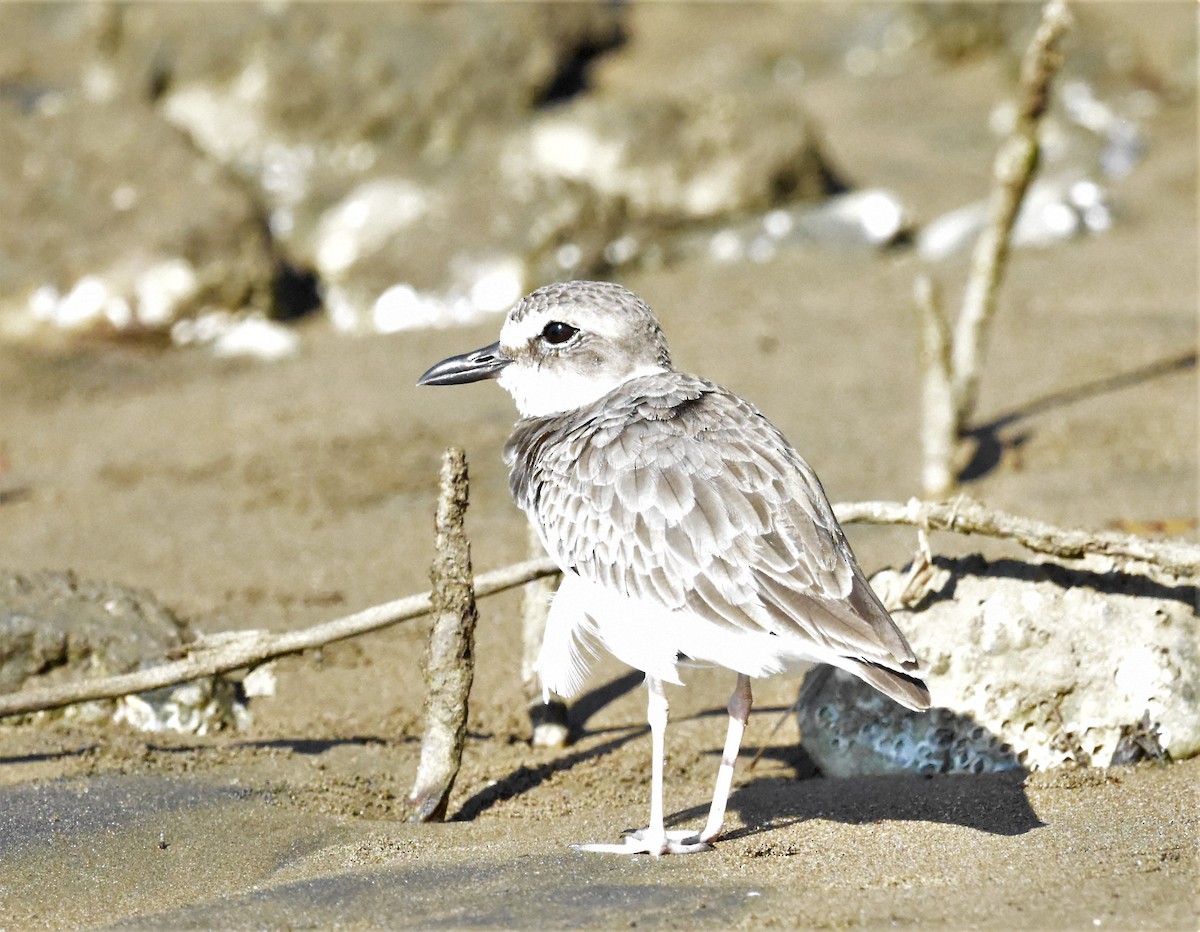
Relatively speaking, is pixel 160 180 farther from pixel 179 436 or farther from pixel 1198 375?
pixel 1198 375

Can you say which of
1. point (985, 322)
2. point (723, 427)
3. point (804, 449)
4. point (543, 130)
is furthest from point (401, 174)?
point (723, 427)

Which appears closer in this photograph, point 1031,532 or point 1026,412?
point 1031,532

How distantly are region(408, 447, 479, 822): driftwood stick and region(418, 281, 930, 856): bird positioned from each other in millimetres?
300

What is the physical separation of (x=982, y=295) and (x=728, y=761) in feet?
14.0

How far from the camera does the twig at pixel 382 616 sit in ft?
16.9

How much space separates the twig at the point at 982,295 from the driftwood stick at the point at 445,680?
11.6ft

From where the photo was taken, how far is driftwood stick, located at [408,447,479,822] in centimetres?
498

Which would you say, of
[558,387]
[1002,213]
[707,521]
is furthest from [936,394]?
[707,521]

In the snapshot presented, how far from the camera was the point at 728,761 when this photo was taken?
4750 millimetres

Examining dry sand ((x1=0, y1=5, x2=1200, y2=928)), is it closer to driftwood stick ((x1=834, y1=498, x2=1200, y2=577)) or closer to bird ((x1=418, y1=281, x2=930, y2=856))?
bird ((x1=418, y1=281, x2=930, y2=856))

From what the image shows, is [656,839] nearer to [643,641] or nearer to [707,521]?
[643,641]

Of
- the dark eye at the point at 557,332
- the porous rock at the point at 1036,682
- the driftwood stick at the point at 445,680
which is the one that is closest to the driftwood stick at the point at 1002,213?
the porous rock at the point at 1036,682

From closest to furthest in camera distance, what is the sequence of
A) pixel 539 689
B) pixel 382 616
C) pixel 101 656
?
pixel 382 616, pixel 539 689, pixel 101 656

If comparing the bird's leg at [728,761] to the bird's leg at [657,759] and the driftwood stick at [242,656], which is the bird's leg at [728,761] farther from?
the driftwood stick at [242,656]
